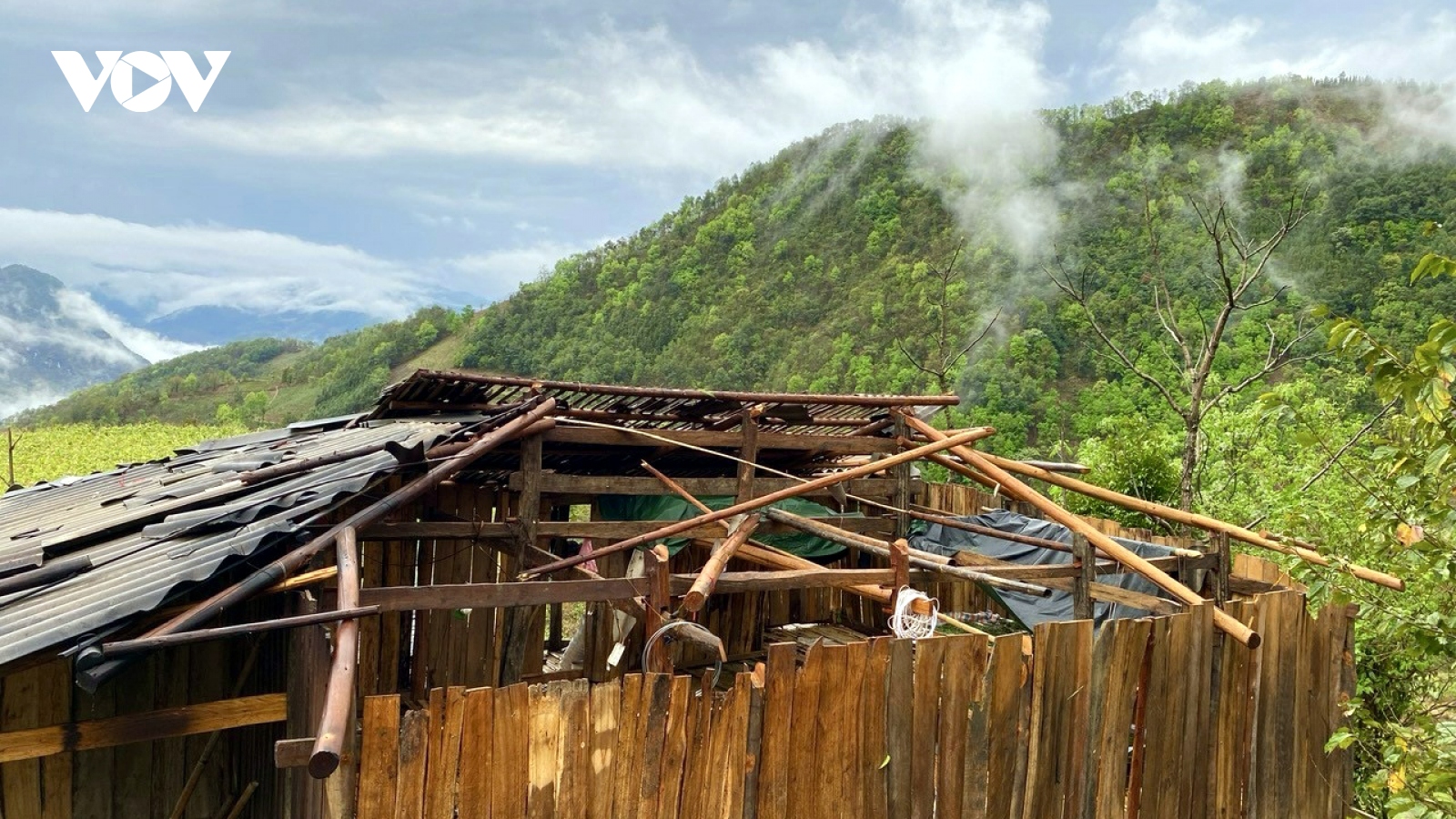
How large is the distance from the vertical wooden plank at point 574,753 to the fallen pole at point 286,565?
115 cm

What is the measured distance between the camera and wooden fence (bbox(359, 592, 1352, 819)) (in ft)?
11.2

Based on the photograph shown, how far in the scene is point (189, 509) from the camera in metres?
4.93

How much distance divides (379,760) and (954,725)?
91.7 inches

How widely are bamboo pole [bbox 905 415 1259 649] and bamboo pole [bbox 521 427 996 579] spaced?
0.50 ft

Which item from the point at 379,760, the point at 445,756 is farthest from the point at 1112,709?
the point at 379,760

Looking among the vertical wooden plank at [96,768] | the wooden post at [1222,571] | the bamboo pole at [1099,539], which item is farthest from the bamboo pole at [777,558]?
the vertical wooden plank at [96,768]

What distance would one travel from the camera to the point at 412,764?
10.7ft

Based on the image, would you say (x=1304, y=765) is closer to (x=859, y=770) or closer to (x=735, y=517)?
(x=859, y=770)

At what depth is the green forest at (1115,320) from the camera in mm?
3232

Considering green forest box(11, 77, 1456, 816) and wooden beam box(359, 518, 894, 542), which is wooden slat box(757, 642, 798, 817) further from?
wooden beam box(359, 518, 894, 542)

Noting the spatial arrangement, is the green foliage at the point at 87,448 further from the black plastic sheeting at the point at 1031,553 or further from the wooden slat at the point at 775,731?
the wooden slat at the point at 775,731

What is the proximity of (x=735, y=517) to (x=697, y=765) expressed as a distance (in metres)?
2.48

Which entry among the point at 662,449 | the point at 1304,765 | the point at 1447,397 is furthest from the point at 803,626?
the point at 1447,397

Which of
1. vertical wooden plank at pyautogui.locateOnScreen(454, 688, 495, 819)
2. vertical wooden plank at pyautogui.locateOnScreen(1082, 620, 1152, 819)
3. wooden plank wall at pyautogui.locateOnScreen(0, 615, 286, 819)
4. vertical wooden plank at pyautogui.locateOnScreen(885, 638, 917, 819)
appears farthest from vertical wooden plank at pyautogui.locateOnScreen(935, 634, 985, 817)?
wooden plank wall at pyautogui.locateOnScreen(0, 615, 286, 819)
